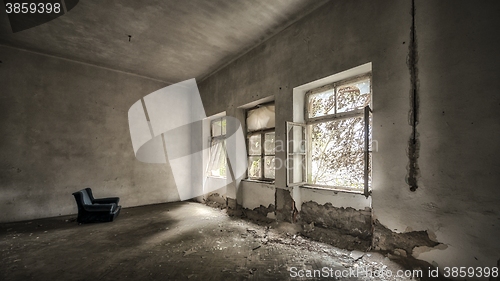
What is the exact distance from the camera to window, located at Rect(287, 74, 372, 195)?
340 centimetres

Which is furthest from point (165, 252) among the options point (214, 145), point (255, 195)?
point (214, 145)

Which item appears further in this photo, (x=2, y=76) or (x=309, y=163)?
(x=2, y=76)

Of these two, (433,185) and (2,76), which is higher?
(2,76)

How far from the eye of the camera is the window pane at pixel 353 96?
3.38m

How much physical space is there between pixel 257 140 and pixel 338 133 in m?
2.09

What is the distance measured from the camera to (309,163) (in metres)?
4.15

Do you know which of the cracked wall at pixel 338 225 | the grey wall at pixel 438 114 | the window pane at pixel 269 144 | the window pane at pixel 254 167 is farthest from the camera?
the window pane at pixel 254 167

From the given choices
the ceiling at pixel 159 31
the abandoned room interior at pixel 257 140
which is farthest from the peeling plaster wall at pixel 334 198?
the ceiling at pixel 159 31

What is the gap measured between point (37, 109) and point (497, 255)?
832 cm

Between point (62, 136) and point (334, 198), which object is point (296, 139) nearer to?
point (334, 198)

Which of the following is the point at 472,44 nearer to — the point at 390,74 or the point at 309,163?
the point at 390,74

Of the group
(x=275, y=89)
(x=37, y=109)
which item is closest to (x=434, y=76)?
(x=275, y=89)

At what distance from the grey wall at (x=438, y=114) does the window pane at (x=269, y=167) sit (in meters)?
2.28

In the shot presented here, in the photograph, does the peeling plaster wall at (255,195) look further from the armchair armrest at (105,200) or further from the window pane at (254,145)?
the armchair armrest at (105,200)
